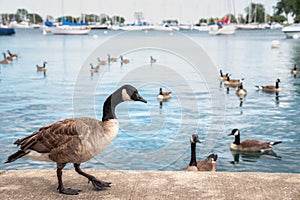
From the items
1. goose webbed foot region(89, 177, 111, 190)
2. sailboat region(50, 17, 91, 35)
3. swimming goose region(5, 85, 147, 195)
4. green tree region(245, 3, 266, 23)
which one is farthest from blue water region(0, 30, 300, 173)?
green tree region(245, 3, 266, 23)

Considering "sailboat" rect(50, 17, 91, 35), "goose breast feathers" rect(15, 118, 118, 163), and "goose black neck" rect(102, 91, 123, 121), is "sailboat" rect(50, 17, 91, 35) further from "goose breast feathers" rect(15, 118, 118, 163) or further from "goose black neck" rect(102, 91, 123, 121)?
"goose breast feathers" rect(15, 118, 118, 163)

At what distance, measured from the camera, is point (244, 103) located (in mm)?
18797

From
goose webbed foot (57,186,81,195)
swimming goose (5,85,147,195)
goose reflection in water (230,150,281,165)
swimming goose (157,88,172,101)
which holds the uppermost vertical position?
swimming goose (5,85,147,195)

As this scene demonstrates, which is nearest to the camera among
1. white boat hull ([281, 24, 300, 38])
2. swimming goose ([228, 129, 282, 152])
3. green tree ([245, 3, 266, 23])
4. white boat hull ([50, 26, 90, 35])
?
swimming goose ([228, 129, 282, 152])

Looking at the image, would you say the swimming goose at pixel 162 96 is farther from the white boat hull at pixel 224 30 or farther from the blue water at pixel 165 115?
the white boat hull at pixel 224 30

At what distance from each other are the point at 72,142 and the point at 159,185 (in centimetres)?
110

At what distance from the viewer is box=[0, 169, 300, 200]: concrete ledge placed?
476cm

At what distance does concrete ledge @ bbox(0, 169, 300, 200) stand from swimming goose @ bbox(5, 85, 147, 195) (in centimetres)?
20

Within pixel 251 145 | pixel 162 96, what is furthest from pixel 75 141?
pixel 162 96

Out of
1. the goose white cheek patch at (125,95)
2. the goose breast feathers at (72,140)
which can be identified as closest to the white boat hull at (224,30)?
the goose white cheek patch at (125,95)

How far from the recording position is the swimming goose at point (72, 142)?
465cm

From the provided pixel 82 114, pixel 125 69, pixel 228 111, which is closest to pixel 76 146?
pixel 82 114

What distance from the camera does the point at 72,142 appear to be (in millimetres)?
4676

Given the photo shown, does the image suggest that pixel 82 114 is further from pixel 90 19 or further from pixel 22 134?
pixel 90 19
